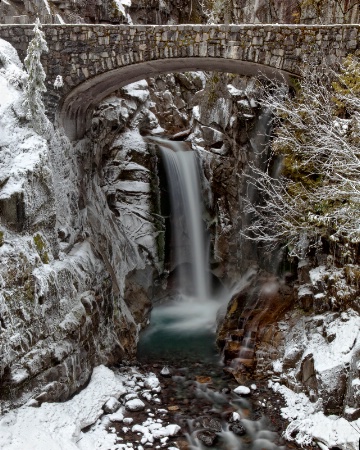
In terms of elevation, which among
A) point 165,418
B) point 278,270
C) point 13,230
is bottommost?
point 165,418

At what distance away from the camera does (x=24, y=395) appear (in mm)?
9609

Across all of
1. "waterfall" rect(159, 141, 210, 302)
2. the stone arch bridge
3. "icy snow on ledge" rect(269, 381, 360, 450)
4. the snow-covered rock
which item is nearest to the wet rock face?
the snow-covered rock

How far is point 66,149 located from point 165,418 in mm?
8855

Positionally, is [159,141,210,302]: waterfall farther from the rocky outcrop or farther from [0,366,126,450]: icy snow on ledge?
[0,366,126,450]: icy snow on ledge

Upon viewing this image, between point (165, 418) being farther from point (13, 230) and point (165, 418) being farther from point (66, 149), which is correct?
point (66, 149)

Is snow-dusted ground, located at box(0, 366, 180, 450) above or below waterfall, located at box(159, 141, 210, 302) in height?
below

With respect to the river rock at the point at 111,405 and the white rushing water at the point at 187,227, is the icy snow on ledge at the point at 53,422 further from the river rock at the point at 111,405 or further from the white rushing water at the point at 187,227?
the white rushing water at the point at 187,227

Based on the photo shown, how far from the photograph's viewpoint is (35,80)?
11320mm

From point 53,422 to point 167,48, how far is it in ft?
34.0

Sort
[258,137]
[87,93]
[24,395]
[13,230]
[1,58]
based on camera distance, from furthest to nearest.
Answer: [258,137] < [87,93] < [1,58] < [13,230] < [24,395]

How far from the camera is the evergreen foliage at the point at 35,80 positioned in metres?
11.0

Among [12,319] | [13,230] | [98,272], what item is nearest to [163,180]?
[98,272]

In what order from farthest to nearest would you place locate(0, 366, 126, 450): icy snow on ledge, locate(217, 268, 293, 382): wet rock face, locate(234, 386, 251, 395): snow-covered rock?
locate(217, 268, 293, 382): wet rock face → locate(234, 386, 251, 395): snow-covered rock → locate(0, 366, 126, 450): icy snow on ledge

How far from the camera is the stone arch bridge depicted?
12570 mm
